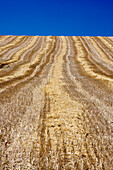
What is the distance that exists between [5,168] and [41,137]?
1.52 feet

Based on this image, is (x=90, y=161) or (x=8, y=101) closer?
(x=90, y=161)

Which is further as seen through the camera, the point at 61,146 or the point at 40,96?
the point at 40,96

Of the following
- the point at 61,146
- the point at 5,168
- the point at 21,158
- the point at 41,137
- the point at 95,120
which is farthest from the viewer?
the point at 95,120

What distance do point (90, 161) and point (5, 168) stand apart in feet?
2.42

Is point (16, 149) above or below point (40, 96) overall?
below

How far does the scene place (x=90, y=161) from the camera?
45.0 inches

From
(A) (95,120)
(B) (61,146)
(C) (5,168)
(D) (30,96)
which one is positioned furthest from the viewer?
(D) (30,96)

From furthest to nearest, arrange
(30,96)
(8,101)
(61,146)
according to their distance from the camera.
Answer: (30,96)
(8,101)
(61,146)

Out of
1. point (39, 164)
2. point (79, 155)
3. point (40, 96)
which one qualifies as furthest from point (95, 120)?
point (40, 96)

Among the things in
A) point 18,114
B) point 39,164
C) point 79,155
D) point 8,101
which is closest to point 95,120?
point 79,155

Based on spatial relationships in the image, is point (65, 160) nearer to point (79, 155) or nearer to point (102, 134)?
point (79, 155)

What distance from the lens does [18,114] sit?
1.89 metres

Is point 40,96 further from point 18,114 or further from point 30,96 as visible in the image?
point 18,114

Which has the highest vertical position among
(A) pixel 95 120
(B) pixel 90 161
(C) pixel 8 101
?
(C) pixel 8 101
